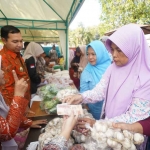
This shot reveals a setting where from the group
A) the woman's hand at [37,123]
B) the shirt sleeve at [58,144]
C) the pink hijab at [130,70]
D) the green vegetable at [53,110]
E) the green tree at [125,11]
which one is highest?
the green tree at [125,11]

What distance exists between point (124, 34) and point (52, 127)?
934 mm

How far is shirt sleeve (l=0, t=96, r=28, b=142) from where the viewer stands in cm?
109

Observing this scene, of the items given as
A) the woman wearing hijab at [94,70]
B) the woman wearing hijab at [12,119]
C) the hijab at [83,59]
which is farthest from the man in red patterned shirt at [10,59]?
the hijab at [83,59]

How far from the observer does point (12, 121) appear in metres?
1.12

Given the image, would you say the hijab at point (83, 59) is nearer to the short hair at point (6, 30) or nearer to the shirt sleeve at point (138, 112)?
the short hair at point (6, 30)

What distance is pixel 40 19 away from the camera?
242 inches

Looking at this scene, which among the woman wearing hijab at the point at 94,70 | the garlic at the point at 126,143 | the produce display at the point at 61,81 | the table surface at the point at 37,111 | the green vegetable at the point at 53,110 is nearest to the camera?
the garlic at the point at 126,143

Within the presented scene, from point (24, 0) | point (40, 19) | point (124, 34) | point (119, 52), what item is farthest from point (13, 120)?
point (40, 19)

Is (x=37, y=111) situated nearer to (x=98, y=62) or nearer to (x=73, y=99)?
(x=73, y=99)

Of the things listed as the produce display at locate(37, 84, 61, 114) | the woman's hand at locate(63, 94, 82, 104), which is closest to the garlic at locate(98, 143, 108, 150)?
the woman's hand at locate(63, 94, 82, 104)

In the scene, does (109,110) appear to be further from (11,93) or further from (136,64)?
(11,93)

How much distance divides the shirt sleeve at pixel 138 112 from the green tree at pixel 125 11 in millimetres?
11993

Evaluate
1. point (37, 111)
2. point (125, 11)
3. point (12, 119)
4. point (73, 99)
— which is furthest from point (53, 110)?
point (125, 11)

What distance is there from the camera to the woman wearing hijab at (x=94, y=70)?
206 cm
